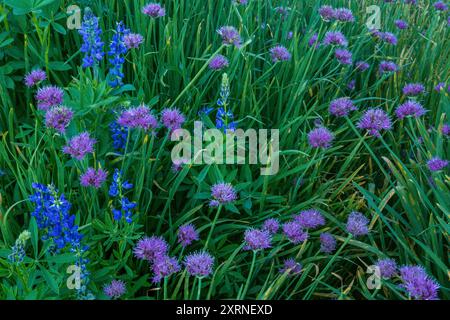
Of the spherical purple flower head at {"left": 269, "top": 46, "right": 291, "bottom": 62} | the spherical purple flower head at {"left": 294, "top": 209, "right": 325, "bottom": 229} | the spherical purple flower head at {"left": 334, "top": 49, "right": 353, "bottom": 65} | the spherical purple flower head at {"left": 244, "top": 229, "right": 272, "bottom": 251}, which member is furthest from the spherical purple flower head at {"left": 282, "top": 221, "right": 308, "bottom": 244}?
the spherical purple flower head at {"left": 334, "top": 49, "right": 353, "bottom": 65}

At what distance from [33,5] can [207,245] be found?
1.01 metres

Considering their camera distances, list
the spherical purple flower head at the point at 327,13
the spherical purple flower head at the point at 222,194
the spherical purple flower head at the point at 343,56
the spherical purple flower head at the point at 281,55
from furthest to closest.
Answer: the spherical purple flower head at the point at 327,13 → the spherical purple flower head at the point at 343,56 → the spherical purple flower head at the point at 281,55 → the spherical purple flower head at the point at 222,194

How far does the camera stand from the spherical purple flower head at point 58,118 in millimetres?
1444

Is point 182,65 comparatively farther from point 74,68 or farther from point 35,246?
point 35,246

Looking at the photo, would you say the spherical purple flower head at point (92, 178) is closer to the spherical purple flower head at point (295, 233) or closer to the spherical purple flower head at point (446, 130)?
the spherical purple flower head at point (295, 233)

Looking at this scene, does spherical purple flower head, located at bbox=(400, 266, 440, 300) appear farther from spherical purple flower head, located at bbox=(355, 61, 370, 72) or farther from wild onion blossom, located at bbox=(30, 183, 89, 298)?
spherical purple flower head, located at bbox=(355, 61, 370, 72)

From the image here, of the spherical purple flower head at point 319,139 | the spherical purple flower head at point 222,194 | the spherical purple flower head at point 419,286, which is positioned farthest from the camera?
the spherical purple flower head at point 319,139

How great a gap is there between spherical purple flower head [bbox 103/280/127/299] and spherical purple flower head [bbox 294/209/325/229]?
54 cm

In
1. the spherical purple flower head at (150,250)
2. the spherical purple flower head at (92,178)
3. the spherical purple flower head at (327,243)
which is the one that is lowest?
the spherical purple flower head at (327,243)

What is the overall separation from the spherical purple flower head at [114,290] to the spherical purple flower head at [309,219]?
1.76ft

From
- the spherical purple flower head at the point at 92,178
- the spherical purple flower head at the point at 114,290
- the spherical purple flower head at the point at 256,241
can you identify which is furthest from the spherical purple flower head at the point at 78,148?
the spherical purple flower head at the point at 256,241

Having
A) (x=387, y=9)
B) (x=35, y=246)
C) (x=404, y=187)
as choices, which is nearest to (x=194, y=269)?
(x=35, y=246)

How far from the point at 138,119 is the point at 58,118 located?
0.22 meters

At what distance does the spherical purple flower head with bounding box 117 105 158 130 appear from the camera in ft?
4.83
